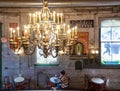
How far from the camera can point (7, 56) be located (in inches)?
504

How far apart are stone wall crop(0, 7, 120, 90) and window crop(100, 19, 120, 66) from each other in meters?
0.33

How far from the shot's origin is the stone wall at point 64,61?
1258 centimetres

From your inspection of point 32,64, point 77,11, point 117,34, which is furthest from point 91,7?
point 32,64

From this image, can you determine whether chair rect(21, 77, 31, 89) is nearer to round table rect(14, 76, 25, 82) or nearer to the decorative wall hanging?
round table rect(14, 76, 25, 82)

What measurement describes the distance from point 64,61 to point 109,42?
231 centimetres

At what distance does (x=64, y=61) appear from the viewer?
12695mm

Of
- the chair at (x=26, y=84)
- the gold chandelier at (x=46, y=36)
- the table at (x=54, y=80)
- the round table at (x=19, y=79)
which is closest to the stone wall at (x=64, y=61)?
the chair at (x=26, y=84)

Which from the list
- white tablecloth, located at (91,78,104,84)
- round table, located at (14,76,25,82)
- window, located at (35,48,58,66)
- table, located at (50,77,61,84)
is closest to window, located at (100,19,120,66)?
white tablecloth, located at (91,78,104,84)

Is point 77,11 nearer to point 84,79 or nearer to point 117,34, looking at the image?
point 117,34

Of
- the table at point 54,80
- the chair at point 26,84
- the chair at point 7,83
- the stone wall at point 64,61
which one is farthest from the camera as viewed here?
the stone wall at point 64,61

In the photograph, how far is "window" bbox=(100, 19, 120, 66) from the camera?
41.6 feet

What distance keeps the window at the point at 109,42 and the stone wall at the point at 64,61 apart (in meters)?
Result: 0.33

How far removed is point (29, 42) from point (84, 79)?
5653mm

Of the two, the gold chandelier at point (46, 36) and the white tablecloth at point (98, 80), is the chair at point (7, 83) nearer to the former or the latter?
the white tablecloth at point (98, 80)
